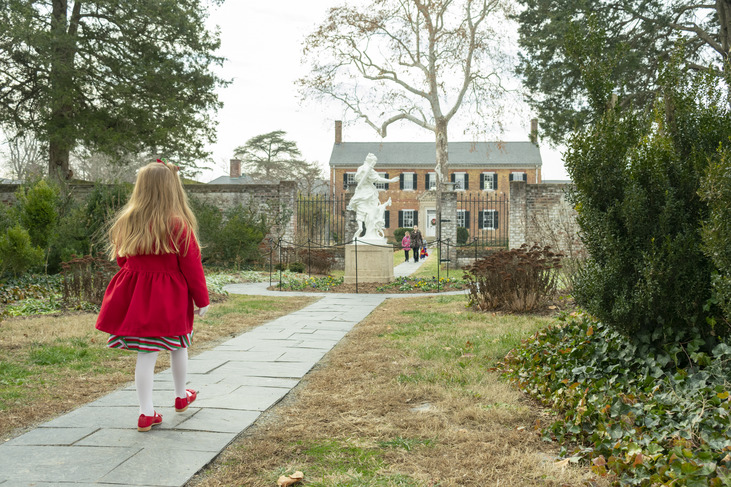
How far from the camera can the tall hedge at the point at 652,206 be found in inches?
123

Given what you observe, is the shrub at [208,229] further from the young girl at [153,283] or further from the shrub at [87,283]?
the young girl at [153,283]

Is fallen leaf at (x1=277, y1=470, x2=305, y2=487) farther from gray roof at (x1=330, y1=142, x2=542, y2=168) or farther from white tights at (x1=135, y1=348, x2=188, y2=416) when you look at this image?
gray roof at (x1=330, y1=142, x2=542, y2=168)

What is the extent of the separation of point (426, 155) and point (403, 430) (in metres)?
43.6

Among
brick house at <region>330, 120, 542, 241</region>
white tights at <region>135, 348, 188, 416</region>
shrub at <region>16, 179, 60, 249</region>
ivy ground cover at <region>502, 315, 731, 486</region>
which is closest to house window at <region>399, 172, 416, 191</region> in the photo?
brick house at <region>330, 120, 542, 241</region>

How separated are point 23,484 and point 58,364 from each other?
2.64 metres

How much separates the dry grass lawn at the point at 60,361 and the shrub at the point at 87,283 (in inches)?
22.6

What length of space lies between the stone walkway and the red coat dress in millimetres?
544

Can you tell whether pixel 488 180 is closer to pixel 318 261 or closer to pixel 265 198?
pixel 265 198

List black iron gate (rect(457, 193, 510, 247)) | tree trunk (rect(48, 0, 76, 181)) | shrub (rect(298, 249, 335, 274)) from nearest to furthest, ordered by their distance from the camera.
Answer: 1. tree trunk (rect(48, 0, 76, 181))
2. shrub (rect(298, 249, 335, 274))
3. black iron gate (rect(457, 193, 510, 247))

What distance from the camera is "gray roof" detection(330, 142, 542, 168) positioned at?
4434cm

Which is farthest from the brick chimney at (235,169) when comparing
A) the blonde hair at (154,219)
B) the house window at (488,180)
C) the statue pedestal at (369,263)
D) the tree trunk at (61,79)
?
the blonde hair at (154,219)

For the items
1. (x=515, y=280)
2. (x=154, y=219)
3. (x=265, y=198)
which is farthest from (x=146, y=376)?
(x=265, y=198)

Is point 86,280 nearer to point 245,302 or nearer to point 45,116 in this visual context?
point 245,302

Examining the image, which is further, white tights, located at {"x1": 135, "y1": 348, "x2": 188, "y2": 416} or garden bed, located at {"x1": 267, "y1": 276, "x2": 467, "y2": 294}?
garden bed, located at {"x1": 267, "y1": 276, "x2": 467, "y2": 294}
